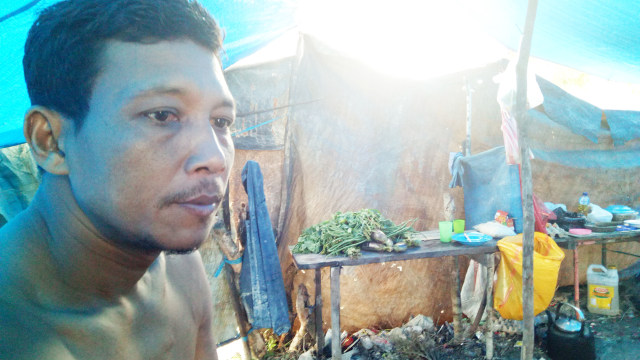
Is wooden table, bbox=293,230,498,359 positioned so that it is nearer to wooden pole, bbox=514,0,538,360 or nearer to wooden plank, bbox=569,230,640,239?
wooden pole, bbox=514,0,538,360

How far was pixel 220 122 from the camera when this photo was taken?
106 cm

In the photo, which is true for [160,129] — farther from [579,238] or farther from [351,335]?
[579,238]

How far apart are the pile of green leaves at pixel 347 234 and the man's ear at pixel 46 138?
2613 millimetres

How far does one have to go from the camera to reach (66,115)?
869mm

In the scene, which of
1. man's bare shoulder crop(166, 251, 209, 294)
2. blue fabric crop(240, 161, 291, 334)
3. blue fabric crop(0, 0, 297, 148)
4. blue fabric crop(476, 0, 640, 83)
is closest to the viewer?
man's bare shoulder crop(166, 251, 209, 294)

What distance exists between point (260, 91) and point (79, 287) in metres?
3.49

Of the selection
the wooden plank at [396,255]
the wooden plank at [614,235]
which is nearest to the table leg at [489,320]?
the wooden plank at [396,255]

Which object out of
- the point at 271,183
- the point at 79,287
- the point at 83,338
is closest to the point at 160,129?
the point at 79,287

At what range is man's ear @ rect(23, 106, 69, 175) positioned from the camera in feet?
Answer: 2.86

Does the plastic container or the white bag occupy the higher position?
the white bag

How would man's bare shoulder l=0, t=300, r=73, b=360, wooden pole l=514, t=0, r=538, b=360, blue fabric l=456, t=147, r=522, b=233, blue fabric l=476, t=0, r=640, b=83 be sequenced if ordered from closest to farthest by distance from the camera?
man's bare shoulder l=0, t=300, r=73, b=360
wooden pole l=514, t=0, r=538, b=360
blue fabric l=476, t=0, r=640, b=83
blue fabric l=456, t=147, r=522, b=233

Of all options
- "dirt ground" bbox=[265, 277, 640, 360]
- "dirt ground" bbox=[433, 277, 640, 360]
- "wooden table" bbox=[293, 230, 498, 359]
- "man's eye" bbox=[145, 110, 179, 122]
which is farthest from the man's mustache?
"dirt ground" bbox=[433, 277, 640, 360]

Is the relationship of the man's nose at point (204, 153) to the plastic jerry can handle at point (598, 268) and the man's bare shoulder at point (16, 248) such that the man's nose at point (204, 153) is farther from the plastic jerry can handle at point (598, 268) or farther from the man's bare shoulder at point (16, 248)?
the plastic jerry can handle at point (598, 268)

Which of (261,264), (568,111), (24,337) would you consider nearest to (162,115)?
(24,337)
